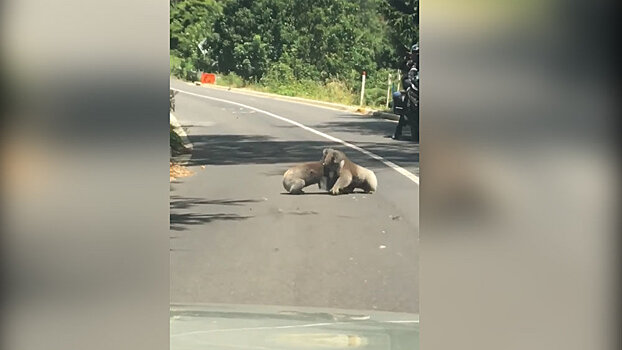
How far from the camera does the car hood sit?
1.91m

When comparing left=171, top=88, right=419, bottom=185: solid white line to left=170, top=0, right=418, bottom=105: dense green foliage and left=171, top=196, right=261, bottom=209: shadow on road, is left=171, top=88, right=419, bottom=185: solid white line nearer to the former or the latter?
left=170, top=0, right=418, bottom=105: dense green foliage

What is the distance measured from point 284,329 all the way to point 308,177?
190 inches

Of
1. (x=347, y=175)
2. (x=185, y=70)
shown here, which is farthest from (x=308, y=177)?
(x=185, y=70)

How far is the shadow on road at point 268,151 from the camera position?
686 cm

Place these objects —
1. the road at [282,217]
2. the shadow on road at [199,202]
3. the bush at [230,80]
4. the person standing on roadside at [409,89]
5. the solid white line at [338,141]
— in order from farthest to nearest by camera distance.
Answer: the bush at [230,80] → the shadow on road at [199,202] → the solid white line at [338,141] → the person standing on roadside at [409,89] → the road at [282,217]

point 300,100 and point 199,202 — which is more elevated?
point 300,100

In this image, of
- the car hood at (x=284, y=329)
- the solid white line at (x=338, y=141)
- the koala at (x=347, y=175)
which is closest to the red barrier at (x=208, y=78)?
the solid white line at (x=338, y=141)

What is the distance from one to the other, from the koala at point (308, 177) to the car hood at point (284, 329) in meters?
4.55

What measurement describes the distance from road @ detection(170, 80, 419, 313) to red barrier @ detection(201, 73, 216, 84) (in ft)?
0.24

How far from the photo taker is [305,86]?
22.9ft

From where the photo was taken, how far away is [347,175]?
6852 mm

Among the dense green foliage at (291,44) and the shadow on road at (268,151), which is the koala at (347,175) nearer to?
the shadow on road at (268,151)

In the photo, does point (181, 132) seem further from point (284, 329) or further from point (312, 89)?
point (284, 329)
